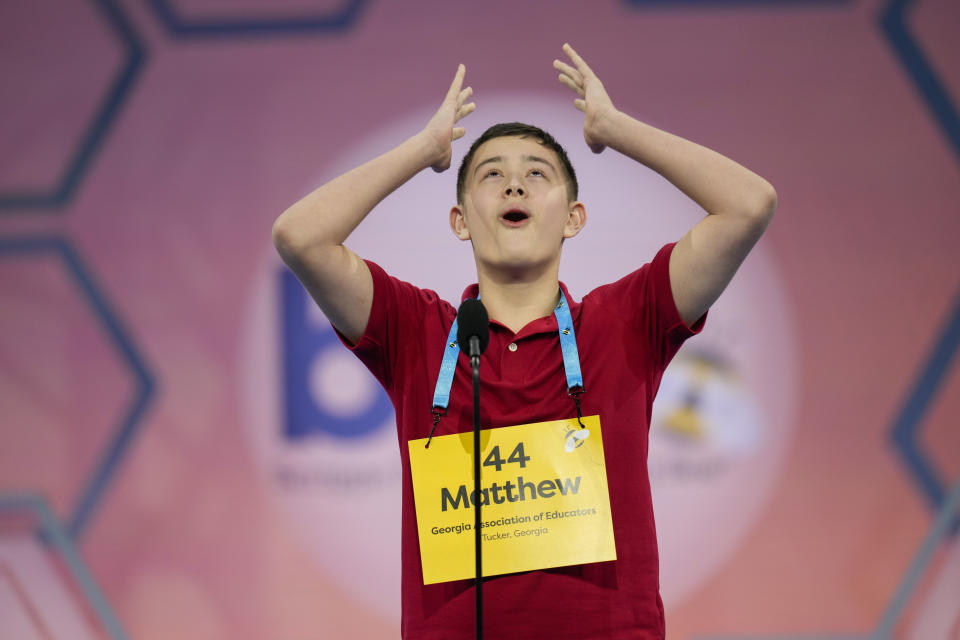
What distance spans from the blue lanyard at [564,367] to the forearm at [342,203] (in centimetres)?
26

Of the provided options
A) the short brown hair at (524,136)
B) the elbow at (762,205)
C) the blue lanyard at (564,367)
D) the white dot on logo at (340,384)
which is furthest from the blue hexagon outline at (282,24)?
the elbow at (762,205)

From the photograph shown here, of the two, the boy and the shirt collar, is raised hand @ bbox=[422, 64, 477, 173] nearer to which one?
the boy

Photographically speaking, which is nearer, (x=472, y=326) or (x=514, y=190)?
(x=472, y=326)

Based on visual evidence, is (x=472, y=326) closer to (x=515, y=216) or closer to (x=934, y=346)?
(x=515, y=216)

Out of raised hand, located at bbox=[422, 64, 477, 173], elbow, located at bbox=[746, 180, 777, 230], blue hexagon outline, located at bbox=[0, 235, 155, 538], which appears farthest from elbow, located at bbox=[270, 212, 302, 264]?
blue hexagon outline, located at bbox=[0, 235, 155, 538]

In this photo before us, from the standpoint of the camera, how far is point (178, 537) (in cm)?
295

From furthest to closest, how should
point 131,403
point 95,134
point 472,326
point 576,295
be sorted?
1. point 95,134
2. point 131,403
3. point 576,295
4. point 472,326

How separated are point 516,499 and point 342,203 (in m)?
0.58

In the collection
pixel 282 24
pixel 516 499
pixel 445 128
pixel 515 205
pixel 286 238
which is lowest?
pixel 516 499

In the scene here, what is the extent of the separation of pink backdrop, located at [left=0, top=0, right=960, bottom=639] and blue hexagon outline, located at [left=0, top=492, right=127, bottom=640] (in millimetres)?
35

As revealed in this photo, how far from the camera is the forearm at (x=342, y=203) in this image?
147 cm

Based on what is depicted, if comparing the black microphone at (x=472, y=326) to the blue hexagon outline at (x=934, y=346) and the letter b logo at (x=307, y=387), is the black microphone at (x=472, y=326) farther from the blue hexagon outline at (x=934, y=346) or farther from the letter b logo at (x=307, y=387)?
the blue hexagon outline at (x=934, y=346)

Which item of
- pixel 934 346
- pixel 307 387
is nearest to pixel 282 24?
pixel 307 387

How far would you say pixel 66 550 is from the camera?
3008 millimetres
